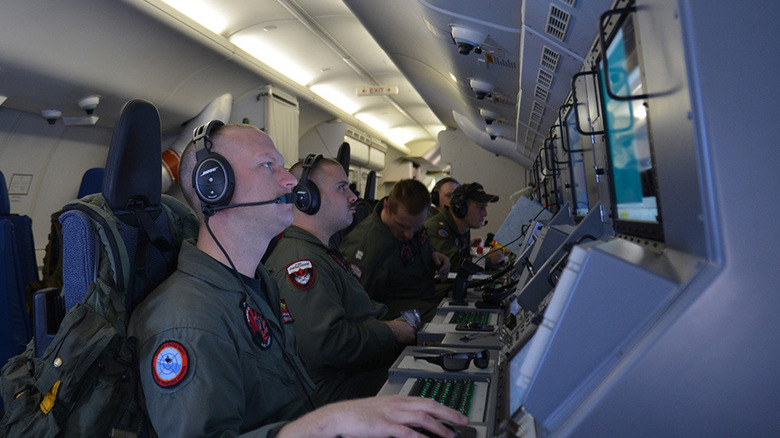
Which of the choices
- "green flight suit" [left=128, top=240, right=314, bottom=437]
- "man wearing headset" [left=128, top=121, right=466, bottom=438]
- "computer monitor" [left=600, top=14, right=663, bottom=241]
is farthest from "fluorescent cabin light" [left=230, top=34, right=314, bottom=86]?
"computer monitor" [left=600, top=14, right=663, bottom=241]

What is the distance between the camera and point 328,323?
226 cm

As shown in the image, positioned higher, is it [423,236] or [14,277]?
[14,277]

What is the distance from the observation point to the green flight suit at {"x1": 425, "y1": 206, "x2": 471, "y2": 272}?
5.31 metres

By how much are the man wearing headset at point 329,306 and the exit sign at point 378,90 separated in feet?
19.5

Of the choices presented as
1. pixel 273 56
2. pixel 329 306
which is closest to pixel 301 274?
pixel 329 306

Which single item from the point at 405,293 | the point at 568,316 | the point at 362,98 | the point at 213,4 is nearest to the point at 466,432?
the point at 568,316

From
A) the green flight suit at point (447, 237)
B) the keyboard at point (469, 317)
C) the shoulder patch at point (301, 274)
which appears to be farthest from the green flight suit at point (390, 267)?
the shoulder patch at point (301, 274)

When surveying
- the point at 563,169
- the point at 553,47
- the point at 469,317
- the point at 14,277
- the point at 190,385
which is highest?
the point at 553,47

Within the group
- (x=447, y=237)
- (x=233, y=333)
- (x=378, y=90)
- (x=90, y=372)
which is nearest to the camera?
(x=90, y=372)

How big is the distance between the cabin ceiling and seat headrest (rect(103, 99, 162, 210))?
1.74 m

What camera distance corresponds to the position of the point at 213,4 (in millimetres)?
5523

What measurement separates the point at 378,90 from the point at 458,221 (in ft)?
13.3

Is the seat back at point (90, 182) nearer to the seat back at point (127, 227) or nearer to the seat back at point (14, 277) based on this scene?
the seat back at point (14, 277)

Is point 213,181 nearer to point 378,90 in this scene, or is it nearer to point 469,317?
point 469,317
